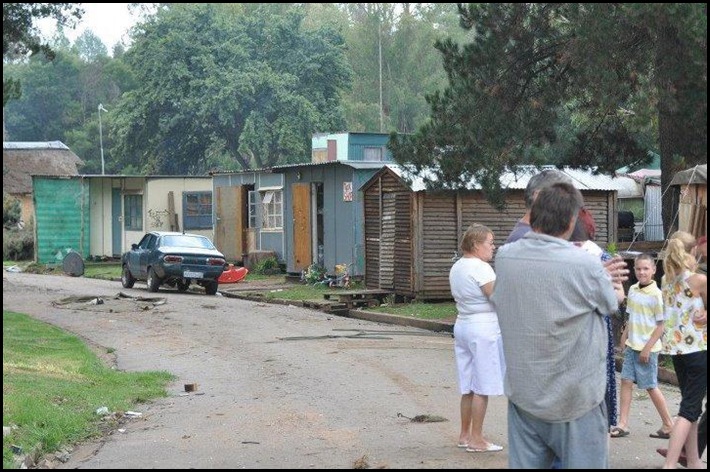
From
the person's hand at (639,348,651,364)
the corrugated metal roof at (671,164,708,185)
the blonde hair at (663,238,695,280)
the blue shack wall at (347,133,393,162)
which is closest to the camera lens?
the blonde hair at (663,238,695,280)

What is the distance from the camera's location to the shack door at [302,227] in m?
32.8

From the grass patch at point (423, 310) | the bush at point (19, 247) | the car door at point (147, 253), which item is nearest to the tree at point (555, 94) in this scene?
the grass patch at point (423, 310)

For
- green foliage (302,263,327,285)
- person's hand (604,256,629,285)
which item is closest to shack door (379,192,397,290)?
green foliage (302,263,327,285)

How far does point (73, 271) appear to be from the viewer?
3856cm

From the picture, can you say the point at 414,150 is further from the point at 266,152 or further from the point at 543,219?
the point at 266,152

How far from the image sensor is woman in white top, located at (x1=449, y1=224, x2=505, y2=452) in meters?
8.97

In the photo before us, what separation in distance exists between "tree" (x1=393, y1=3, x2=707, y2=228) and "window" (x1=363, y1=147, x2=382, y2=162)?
2063cm

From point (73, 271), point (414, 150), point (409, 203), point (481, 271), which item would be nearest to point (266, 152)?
point (73, 271)

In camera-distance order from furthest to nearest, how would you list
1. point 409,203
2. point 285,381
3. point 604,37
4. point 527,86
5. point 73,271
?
point 73,271 < point 409,203 < point 527,86 < point 604,37 < point 285,381

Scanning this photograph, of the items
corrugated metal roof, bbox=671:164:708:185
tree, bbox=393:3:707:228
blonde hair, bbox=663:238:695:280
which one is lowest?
blonde hair, bbox=663:238:695:280

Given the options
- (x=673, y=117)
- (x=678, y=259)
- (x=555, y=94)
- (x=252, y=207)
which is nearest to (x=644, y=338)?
(x=678, y=259)

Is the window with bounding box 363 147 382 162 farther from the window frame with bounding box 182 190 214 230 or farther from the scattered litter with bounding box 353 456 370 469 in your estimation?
the scattered litter with bounding box 353 456 370 469

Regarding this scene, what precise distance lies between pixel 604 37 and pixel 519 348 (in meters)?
11.2

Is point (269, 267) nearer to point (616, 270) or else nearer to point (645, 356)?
point (645, 356)
